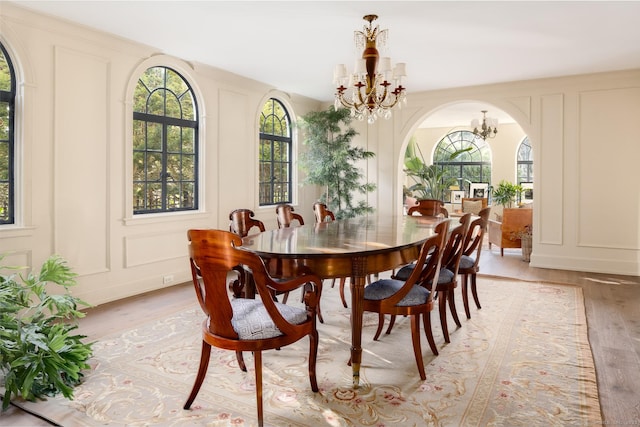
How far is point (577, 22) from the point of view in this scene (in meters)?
3.85

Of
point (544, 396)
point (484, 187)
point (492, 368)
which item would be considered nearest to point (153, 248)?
point (492, 368)

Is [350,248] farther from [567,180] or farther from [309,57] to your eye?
[567,180]

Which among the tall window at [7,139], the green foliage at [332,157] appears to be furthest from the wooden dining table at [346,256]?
the green foliage at [332,157]

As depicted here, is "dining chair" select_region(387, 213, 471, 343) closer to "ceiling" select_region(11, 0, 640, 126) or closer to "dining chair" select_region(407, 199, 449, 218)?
"ceiling" select_region(11, 0, 640, 126)

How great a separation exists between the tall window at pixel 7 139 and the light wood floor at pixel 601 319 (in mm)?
1108

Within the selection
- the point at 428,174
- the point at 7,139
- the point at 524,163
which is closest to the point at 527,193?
the point at 524,163

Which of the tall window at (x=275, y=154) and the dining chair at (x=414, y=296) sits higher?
the tall window at (x=275, y=154)

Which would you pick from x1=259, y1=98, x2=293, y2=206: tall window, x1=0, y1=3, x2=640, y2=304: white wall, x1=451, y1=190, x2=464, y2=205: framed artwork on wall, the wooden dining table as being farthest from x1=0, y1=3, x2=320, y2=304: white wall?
x1=451, y1=190, x2=464, y2=205: framed artwork on wall

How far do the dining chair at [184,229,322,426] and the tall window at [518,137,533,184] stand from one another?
9.87 metres

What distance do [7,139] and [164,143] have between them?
1581 mm

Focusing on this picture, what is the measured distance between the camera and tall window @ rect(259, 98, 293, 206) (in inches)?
254

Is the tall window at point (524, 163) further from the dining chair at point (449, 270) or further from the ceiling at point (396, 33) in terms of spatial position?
the dining chair at point (449, 270)

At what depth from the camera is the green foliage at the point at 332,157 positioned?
6.31m

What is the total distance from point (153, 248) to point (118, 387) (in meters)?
2.47
